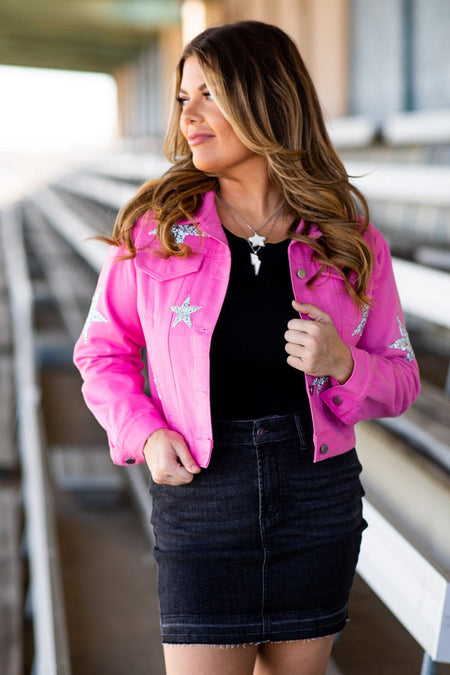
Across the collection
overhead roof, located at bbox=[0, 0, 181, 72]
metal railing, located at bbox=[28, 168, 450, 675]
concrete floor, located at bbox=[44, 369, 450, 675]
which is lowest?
concrete floor, located at bbox=[44, 369, 450, 675]

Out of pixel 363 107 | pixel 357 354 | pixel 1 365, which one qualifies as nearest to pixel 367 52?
pixel 363 107

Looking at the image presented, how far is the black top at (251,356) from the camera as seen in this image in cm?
122

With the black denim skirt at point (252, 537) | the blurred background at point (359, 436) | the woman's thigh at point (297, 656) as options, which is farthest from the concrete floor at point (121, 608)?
the black denim skirt at point (252, 537)

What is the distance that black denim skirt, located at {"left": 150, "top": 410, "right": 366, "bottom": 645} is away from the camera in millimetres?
1205

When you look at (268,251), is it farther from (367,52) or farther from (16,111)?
(16,111)

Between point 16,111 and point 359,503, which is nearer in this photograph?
point 359,503

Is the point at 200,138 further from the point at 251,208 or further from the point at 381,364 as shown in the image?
the point at 381,364

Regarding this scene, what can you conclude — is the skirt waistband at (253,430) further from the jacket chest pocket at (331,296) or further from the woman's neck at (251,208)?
the woman's neck at (251,208)

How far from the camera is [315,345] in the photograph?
1162 millimetres

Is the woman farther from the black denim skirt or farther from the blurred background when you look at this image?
the blurred background

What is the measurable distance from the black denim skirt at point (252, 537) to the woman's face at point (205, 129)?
429mm

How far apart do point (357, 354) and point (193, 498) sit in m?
0.35

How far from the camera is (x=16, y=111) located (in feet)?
115

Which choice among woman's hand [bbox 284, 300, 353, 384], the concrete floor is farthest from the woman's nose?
the concrete floor
